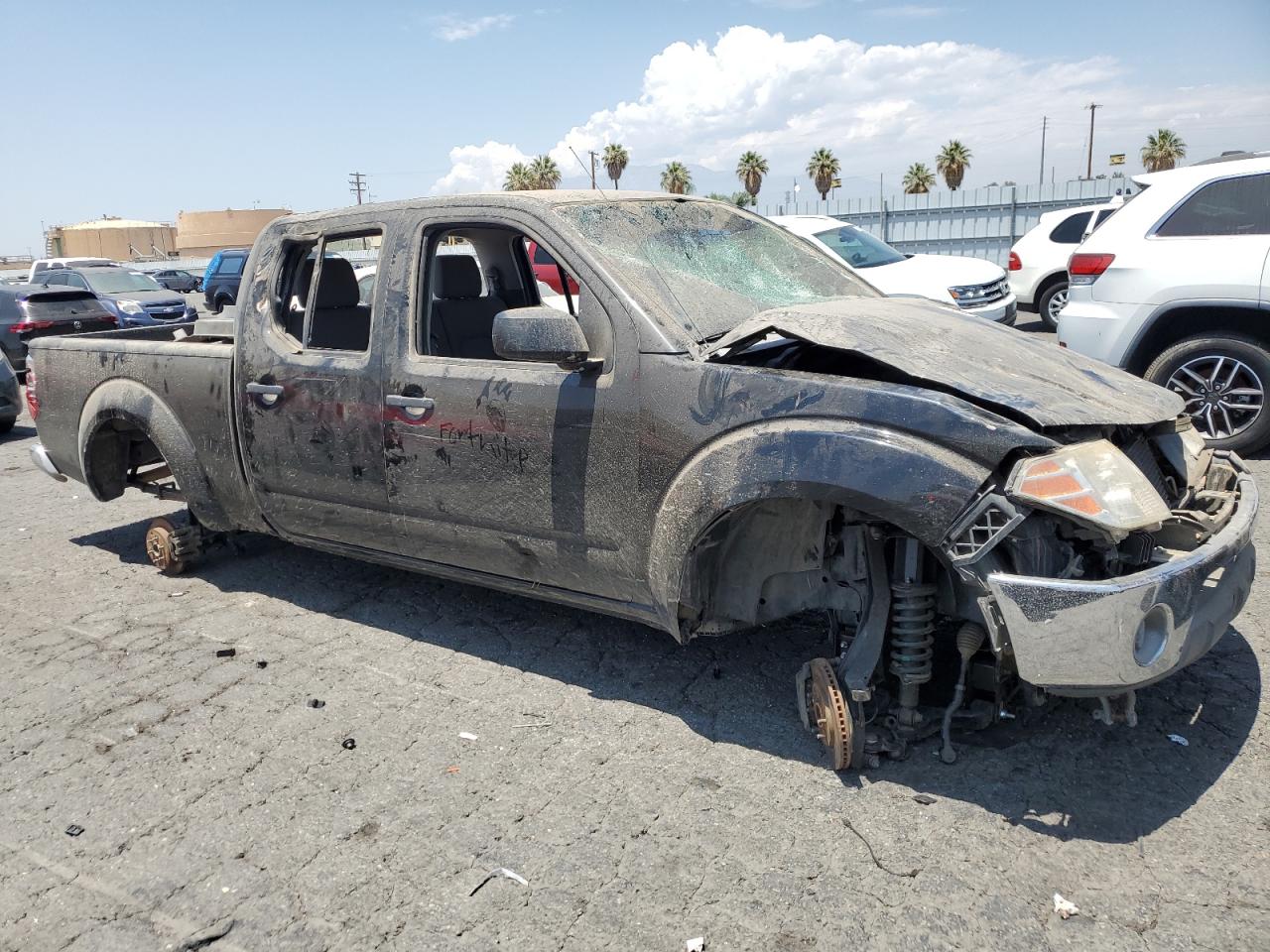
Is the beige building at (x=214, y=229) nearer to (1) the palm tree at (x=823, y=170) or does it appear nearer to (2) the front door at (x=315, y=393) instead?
(1) the palm tree at (x=823, y=170)

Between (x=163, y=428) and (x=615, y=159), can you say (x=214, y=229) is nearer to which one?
(x=615, y=159)

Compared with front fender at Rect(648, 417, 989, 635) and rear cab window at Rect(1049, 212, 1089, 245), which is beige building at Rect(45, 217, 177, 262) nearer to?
rear cab window at Rect(1049, 212, 1089, 245)

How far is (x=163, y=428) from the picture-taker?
4.93 meters

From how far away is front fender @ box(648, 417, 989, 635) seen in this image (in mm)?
2693

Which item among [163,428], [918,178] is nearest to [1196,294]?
[163,428]

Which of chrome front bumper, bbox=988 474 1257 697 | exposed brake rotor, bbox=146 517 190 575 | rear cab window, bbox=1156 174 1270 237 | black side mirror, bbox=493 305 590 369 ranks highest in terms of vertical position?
rear cab window, bbox=1156 174 1270 237

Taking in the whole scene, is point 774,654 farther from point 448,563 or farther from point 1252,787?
point 1252,787

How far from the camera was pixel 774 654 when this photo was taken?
4047 mm

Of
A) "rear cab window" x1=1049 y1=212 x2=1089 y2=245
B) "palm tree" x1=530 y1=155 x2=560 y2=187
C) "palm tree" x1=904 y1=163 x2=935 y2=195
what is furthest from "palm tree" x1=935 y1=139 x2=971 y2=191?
"rear cab window" x1=1049 y1=212 x2=1089 y2=245

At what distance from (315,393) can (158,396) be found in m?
1.30

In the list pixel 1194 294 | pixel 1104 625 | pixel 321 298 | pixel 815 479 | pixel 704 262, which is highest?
pixel 704 262

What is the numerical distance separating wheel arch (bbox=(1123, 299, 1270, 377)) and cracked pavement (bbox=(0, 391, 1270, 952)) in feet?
8.72

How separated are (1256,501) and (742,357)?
1796 mm

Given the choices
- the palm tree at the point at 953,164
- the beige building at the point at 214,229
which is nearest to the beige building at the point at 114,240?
the beige building at the point at 214,229
